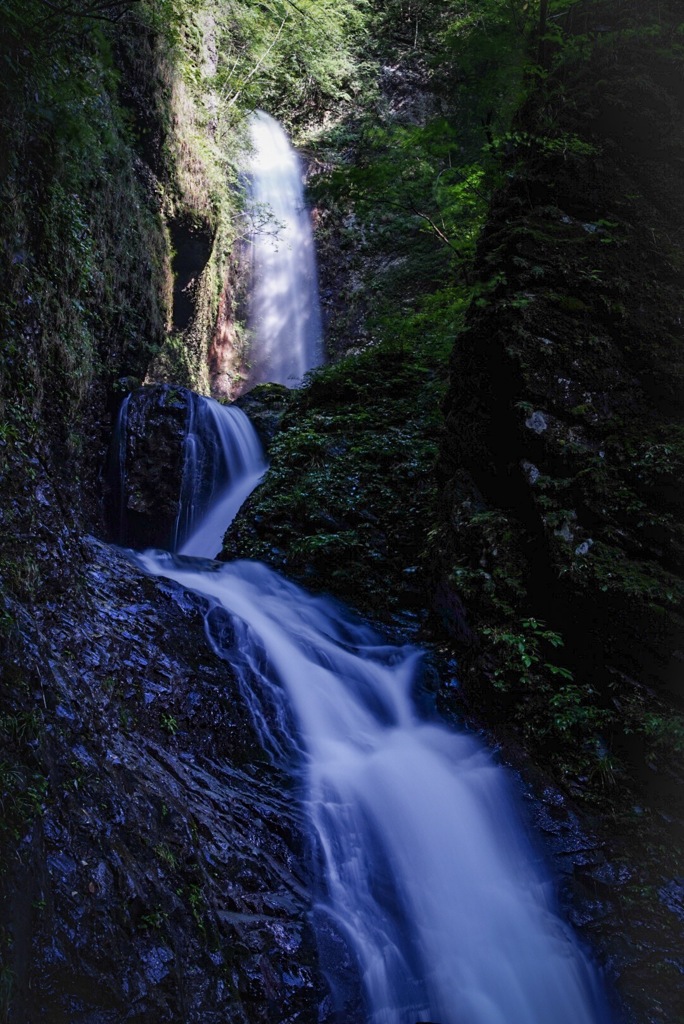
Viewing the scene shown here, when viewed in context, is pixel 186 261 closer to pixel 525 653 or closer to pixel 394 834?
pixel 525 653

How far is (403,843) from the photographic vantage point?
14.3 ft

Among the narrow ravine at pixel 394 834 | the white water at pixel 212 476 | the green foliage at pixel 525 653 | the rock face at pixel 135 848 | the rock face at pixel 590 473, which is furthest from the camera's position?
the white water at pixel 212 476

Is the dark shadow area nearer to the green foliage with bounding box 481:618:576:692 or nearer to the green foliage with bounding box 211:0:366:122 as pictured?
the green foliage with bounding box 211:0:366:122

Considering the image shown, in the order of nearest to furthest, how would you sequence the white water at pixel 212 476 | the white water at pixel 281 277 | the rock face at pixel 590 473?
the rock face at pixel 590 473 < the white water at pixel 212 476 < the white water at pixel 281 277

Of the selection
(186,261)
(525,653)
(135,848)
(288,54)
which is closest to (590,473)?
(525,653)

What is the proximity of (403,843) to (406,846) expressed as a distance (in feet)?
0.09

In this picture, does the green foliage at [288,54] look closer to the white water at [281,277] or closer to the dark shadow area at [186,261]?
the white water at [281,277]

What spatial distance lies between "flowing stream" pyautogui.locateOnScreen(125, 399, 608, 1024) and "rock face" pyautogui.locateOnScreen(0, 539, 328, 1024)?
34 centimetres

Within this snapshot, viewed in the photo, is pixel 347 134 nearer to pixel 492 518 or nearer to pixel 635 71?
pixel 635 71

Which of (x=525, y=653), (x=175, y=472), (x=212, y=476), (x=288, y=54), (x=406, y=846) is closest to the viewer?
(x=406, y=846)

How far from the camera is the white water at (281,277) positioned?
20.3m

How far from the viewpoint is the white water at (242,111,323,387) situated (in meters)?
20.3

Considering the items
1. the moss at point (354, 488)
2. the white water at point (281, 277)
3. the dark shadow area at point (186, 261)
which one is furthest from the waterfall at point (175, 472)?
the white water at point (281, 277)

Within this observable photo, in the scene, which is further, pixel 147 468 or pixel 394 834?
pixel 147 468
